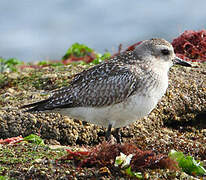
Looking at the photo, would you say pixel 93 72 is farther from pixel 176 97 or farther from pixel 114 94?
pixel 176 97

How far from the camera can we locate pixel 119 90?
6707 millimetres

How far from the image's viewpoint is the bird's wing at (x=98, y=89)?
6674 mm

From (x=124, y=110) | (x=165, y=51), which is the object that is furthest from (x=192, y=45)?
(x=124, y=110)

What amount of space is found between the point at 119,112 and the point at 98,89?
1.85 ft

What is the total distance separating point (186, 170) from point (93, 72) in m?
2.45

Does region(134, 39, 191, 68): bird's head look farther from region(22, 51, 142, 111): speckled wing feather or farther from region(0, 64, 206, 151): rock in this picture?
region(0, 64, 206, 151): rock

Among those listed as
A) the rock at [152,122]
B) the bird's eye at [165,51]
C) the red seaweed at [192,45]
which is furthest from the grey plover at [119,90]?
the red seaweed at [192,45]

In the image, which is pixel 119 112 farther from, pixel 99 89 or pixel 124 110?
pixel 99 89

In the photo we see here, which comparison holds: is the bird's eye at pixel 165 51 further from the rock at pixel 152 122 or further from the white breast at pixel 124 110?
the rock at pixel 152 122

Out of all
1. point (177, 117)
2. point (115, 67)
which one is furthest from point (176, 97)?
point (115, 67)

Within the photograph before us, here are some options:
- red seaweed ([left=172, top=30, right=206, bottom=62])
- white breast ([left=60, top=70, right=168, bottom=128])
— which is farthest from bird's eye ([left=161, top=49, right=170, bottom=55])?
red seaweed ([left=172, top=30, right=206, bottom=62])

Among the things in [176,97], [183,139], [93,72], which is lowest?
[183,139]

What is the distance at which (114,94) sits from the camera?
6.71m

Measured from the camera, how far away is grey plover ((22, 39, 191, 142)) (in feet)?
21.7
